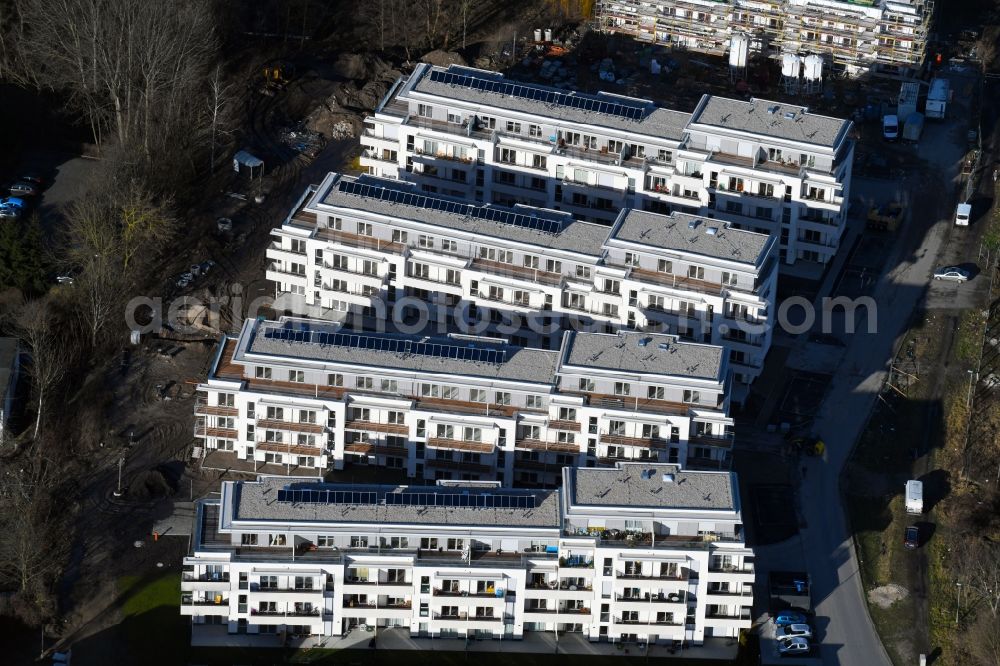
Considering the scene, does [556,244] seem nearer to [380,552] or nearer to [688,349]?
[688,349]

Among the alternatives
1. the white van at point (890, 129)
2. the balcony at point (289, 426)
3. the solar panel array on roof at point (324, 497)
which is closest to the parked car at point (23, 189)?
the balcony at point (289, 426)

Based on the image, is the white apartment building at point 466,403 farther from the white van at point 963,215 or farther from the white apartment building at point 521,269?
the white van at point 963,215

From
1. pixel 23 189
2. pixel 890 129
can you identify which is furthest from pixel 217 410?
pixel 890 129

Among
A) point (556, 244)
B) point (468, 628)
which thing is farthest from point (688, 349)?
point (468, 628)

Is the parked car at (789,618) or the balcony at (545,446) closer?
the parked car at (789,618)

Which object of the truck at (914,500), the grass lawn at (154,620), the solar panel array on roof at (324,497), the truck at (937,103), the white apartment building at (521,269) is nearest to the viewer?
the solar panel array on roof at (324,497)

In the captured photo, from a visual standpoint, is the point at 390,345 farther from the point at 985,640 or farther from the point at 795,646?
the point at 985,640

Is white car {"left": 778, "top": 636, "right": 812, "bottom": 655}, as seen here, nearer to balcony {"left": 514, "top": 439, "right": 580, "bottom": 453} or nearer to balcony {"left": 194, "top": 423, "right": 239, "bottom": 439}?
balcony {"left": 514, "top": 439, "right": 580, "bottom": 453}
